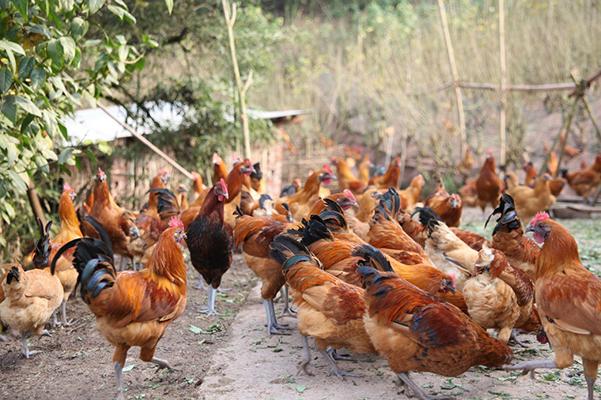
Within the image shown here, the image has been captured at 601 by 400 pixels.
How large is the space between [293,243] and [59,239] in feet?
9.42

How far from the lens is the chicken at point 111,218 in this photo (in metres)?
7.48

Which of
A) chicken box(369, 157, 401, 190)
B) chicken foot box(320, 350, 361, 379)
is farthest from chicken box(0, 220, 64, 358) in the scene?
chicken box(369, 157, 401, 190)

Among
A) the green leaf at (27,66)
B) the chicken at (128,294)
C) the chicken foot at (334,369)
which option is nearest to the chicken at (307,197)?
the chicken foot at (334,369)

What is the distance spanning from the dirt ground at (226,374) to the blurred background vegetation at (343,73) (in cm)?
216

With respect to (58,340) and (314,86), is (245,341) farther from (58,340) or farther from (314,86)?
(314,86)

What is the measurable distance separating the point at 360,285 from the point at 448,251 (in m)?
1.11

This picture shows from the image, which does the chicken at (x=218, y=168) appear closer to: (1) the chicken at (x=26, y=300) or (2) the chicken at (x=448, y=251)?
(2) the chicken at (x=448, y=251)

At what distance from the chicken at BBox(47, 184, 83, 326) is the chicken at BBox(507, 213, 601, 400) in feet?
13.7

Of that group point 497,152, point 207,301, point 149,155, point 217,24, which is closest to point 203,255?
point 207,301

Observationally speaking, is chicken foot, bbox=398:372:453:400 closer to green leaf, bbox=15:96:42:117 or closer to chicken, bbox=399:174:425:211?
green leaf, bbox=15:96:42:117

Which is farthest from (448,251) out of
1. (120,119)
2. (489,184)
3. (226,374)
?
(120,119)

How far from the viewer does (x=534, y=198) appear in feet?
37.1

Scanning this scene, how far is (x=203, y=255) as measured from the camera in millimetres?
6711

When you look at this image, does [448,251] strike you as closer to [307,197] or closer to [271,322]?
[271,322]
